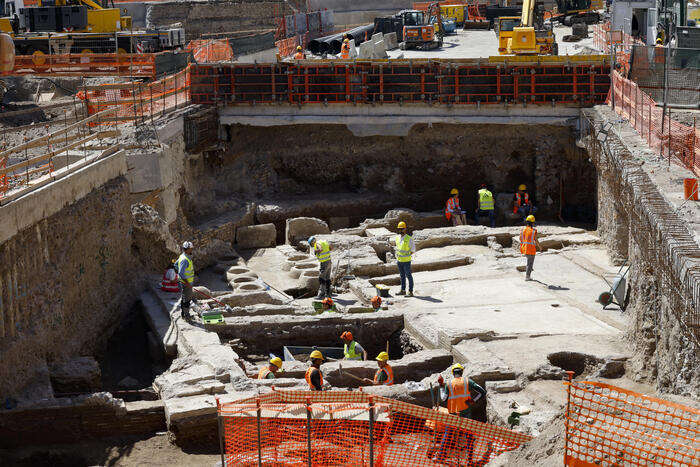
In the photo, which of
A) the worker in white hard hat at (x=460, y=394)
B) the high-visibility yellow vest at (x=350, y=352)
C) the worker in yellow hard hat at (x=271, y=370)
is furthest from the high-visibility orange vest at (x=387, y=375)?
the worker in white hard hat at (x=460, y=394)

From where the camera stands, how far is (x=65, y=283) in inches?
634

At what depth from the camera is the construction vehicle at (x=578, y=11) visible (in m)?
47.3

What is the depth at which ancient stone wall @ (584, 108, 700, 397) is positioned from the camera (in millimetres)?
11102

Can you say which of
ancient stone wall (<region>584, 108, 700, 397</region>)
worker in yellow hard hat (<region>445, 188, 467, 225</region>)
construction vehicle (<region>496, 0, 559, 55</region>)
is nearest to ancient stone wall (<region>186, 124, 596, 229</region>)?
worker in yellow hard hat (<region>445, 188, 467, 225</region>)

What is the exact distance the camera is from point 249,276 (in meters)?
21.0

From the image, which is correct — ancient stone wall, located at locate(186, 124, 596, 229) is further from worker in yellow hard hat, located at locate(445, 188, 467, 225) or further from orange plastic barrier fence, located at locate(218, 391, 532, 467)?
orange plastic barrier fence, located at locate(218, 391, 532, 467)

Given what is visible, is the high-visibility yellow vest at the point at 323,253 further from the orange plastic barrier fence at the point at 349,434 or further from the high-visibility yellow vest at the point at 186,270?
the orange plastic barrier fence at the point at 349,434

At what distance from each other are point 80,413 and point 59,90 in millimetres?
17013

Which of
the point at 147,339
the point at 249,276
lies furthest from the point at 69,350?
the point at 249,276

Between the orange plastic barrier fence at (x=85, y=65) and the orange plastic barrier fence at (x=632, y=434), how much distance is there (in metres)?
20.7

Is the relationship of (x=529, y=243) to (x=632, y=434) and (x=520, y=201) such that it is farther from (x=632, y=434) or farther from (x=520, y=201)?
(x=632, y=434)

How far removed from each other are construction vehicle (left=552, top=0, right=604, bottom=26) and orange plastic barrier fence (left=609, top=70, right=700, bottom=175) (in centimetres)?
2437

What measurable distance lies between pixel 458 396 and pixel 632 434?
3.42 meters

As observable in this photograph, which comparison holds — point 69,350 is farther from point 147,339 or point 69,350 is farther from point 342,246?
point 342,246
